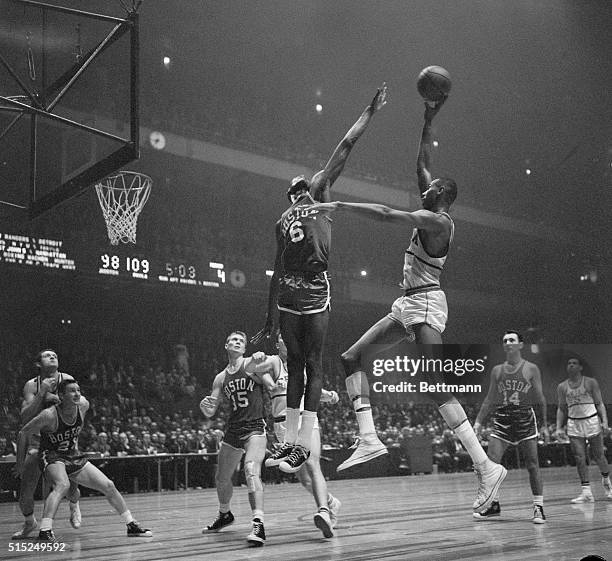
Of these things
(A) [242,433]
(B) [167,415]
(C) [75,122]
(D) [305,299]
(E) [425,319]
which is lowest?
(A) [242,433]

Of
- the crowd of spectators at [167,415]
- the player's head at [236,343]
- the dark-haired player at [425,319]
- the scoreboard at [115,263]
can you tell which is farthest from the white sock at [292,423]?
the scoreboard at [115,263]

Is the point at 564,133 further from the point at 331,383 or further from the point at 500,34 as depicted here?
the point at 331,383

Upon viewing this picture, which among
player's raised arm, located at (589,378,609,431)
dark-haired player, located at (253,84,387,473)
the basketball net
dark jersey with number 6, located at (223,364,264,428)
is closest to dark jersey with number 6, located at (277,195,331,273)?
dark-haired player, located at (253,84,387,473)

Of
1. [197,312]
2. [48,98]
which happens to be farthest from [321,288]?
[197,312]

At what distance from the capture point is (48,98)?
11.2m

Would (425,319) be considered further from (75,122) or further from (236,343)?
(75,122)

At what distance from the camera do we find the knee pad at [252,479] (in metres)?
7.64

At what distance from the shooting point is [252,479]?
7781 mm

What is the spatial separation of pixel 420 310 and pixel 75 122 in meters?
5.99

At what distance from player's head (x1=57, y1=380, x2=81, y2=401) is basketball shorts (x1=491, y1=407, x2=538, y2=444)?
4.43 metres

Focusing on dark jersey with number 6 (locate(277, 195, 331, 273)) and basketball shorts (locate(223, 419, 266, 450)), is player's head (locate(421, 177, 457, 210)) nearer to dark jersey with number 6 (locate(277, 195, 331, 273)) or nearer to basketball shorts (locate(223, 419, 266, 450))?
dark jersey with number 6 (locate(277, 195, 331, 273))

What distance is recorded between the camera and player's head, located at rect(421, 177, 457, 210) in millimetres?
6605

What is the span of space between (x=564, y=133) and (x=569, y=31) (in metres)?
5.83

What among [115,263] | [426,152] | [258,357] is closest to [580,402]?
[258,357]
